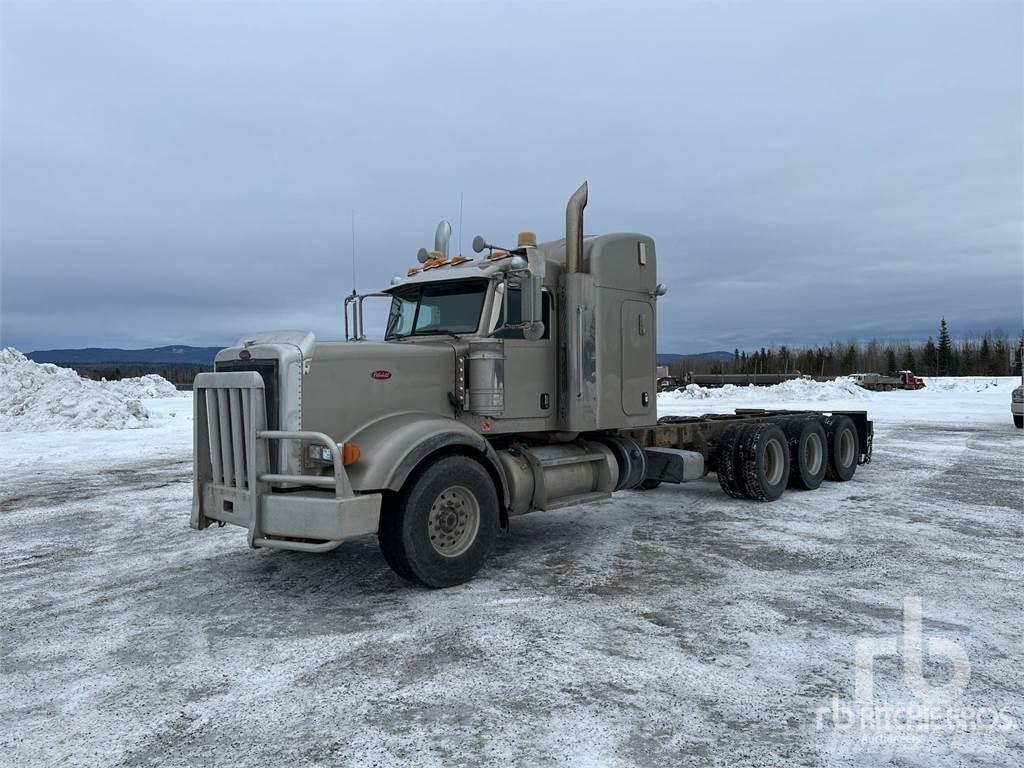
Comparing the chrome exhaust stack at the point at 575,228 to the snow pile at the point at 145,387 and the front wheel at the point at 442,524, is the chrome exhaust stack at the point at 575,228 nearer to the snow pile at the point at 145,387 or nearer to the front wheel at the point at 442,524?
the front wheel at the point at 442,524

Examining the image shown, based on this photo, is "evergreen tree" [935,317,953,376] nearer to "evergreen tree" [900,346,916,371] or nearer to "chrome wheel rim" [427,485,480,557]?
"evergreen tree" [900,346,916,371]

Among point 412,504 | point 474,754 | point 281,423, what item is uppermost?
point 281,423

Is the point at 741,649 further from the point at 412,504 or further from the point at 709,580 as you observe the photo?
the point at 412,504

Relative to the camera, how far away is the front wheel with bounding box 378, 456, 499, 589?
5555 mm

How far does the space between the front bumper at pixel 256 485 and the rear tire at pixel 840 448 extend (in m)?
8.73

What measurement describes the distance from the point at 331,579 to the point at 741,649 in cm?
344

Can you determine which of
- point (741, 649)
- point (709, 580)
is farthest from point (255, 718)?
point (709, 580)

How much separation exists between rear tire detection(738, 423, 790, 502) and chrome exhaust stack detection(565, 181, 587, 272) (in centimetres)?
395

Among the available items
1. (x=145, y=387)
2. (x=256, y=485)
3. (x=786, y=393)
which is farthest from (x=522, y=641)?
(x=786, y=393)

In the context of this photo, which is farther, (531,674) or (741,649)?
(741,649)

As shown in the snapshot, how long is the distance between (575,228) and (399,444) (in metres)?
3.14

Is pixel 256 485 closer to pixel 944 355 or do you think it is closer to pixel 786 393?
pixel 786 393

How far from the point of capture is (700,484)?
1180 centimetres

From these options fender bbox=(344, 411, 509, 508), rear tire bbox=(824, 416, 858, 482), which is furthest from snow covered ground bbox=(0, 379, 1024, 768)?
rear tire bbox=(824, 416, 858, 482)
